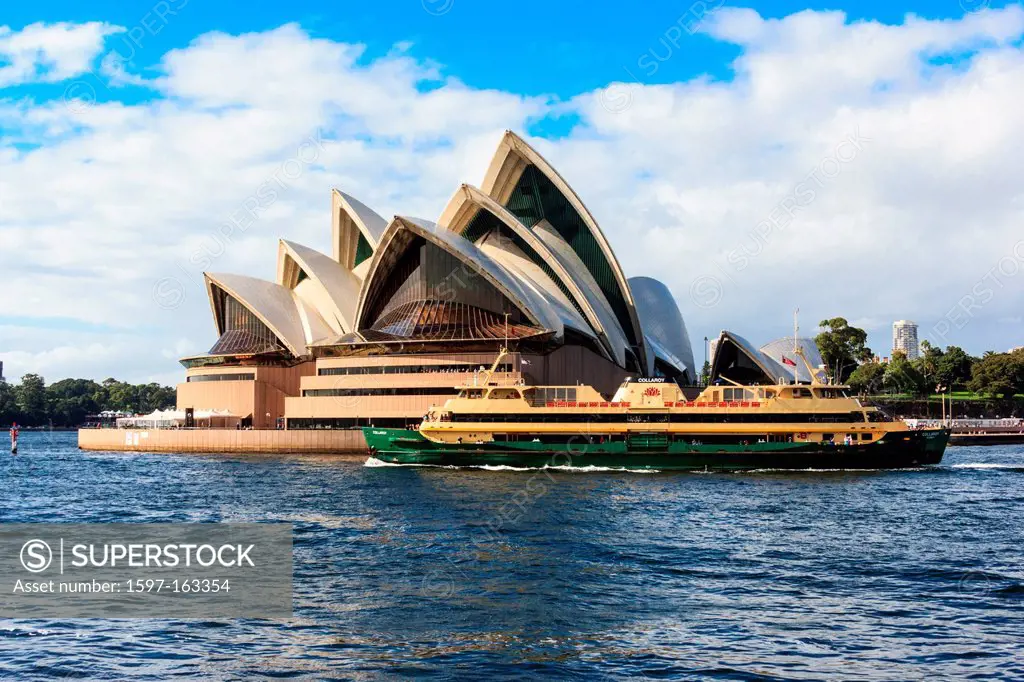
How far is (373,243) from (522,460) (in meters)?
39.6

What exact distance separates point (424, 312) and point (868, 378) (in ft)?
280

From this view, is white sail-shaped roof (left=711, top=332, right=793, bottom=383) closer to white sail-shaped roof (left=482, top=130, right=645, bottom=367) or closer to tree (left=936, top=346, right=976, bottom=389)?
white sail-shaped roof (left=482, top=130, right=645, bottom=367)

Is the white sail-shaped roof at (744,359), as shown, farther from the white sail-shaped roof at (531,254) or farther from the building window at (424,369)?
the building window at (424,369)

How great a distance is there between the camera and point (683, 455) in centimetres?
5169

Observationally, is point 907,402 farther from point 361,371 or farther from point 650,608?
point 650,608

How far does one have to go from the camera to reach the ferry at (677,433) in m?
51.8

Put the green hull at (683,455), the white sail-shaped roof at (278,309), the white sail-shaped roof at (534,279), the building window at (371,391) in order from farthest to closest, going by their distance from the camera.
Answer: the white sail-shaped roof at (278,309), the white sail-shaped roof at (534,279), the building window at (371,391), the green hull at (683,455)

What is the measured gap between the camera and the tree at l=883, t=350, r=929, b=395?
14162 centimetres

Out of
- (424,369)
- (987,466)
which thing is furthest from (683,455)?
(424,369)

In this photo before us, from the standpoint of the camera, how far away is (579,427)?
52.3 m

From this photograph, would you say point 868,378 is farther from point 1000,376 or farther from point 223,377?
point 223,377

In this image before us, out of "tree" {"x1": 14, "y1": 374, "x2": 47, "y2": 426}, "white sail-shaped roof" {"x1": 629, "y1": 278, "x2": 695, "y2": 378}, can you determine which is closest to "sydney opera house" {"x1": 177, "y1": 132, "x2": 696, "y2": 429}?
"white sail-shaped roof" {"x1": 629, "y1": 278, "x2": 695, "y2": 378}

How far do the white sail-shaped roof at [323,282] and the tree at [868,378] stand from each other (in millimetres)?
82416

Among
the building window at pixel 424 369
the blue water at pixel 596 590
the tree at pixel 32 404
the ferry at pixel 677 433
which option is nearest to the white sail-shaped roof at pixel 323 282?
the building window at pixel 424 369
